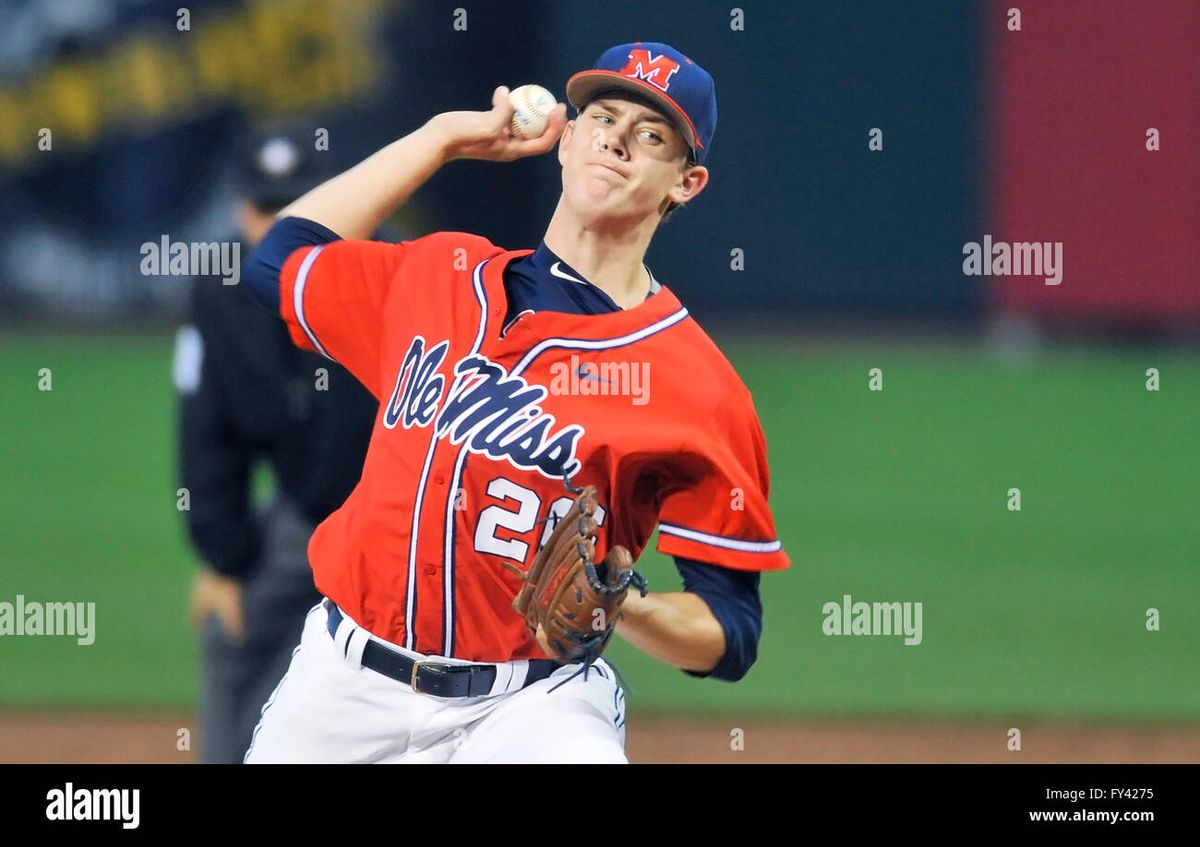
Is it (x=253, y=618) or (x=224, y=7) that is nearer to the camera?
(x=253, y=618)

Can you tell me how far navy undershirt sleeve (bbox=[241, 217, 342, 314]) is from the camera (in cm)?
329

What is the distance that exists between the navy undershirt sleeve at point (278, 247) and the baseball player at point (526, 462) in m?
0.06

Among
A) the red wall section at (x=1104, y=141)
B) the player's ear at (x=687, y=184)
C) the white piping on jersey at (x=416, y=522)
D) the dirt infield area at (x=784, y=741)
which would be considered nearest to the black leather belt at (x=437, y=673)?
the white piping on jersey at (x=416, y=522)

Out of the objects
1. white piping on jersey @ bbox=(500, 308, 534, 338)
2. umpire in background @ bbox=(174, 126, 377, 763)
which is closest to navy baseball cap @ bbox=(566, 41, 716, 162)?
white piping on jersey @ bbox=(500, 308, 534, 338)

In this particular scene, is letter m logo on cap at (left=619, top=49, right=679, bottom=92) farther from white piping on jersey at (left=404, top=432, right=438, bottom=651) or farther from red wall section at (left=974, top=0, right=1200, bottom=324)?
red wall section at (left=974, top=0, right=1200, bottom=324)

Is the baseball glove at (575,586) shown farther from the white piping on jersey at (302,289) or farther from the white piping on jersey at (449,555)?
the white piping on jersey at (302,289)

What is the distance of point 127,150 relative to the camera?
13180 mm

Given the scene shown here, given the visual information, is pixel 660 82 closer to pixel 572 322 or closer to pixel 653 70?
pixel 653 70

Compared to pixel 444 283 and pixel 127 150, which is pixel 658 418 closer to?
pixel 444 283

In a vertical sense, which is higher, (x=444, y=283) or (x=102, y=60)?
(x=102, y=60)

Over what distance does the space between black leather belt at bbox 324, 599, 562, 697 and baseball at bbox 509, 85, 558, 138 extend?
1.06m

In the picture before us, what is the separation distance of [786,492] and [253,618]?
6110mm

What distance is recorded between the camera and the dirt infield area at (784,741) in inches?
227
